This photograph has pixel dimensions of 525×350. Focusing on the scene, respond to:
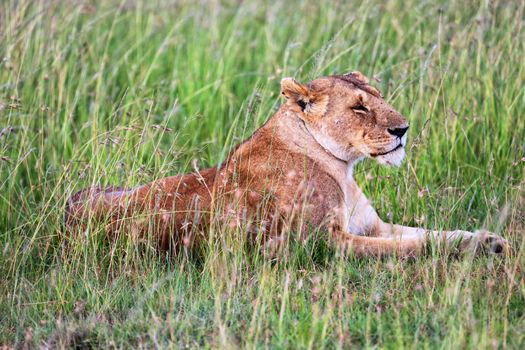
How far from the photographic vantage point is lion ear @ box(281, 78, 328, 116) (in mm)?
5828

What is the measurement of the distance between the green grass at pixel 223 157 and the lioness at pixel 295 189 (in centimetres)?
13

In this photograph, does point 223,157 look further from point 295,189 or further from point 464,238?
point 464,238

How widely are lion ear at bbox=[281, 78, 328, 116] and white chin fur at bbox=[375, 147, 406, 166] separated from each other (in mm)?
472

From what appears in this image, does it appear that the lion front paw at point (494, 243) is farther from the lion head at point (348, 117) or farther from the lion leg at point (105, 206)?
the lion leg at point (105, 206)

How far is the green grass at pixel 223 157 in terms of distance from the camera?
441 centimetres

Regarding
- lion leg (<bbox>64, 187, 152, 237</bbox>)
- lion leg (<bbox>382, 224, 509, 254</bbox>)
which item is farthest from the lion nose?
lion leg (<bbox>64, 187, 152, 237</bbox>)

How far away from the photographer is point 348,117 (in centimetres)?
579

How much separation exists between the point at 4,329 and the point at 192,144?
9.61ft

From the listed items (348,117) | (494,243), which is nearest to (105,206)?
(348,117)

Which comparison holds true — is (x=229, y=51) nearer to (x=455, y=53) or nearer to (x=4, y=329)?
(x=455, y=53)

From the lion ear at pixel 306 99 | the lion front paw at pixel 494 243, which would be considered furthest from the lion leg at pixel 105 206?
the lion front paw at pixel 494 243

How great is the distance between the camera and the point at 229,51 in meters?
8.37

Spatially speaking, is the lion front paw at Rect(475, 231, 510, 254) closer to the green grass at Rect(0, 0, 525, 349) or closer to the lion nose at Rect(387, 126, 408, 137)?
the green grass at Rect(0, 0, 525, 349)

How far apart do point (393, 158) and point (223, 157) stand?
137cm
